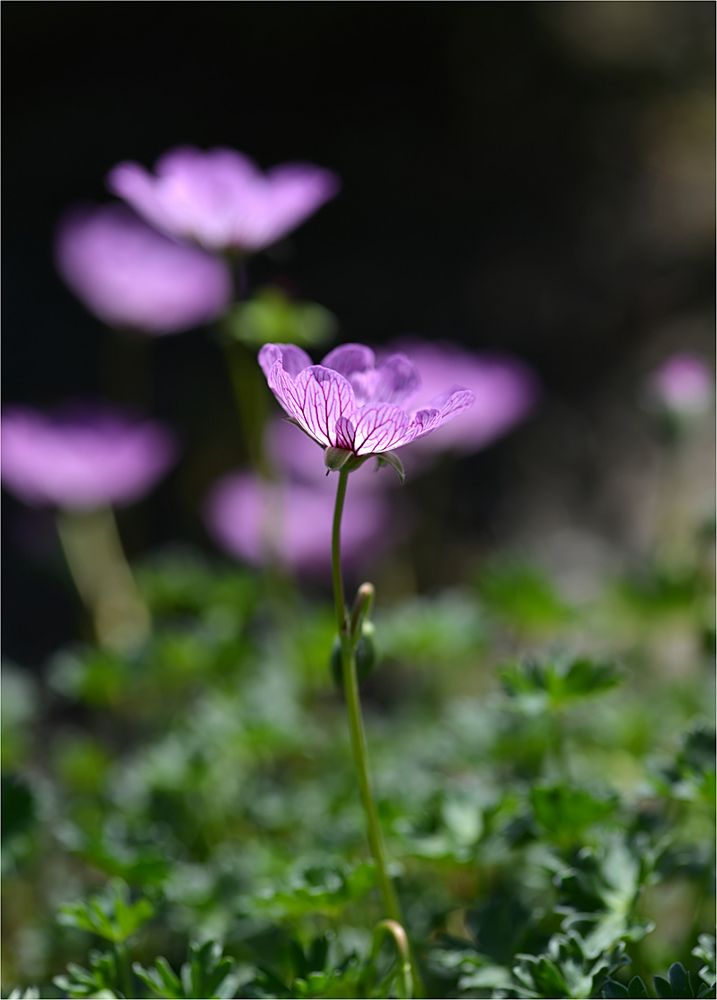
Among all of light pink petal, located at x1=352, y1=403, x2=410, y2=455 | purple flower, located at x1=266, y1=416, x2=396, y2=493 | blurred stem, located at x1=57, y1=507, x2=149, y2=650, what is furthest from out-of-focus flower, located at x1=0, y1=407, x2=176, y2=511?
light pink petal, located at x1=352, y1=403, x2=410, y2=455

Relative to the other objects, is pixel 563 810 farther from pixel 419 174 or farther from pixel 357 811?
pixel 419 174

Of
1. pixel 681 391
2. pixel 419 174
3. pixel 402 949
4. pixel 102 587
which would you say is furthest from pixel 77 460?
pixel 419 174

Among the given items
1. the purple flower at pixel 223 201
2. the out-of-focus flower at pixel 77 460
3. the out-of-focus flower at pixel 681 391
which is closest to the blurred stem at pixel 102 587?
the out-of-focus flower at pixel 77 460

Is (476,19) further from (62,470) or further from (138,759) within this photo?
(138,759)

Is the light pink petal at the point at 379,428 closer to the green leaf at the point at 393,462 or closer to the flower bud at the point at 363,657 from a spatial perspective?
the green leaf at the point at 393,462

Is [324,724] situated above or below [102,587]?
below

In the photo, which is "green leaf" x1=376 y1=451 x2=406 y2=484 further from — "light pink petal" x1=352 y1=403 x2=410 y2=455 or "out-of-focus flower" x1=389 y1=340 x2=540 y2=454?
"out-of-focus flower" x1=389 y1=340 x2=540 y2=454
